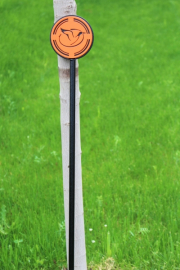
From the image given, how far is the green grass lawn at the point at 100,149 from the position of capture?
264 cm

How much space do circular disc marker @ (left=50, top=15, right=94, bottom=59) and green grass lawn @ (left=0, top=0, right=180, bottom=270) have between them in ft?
4.82

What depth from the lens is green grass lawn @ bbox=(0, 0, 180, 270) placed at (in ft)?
8.66

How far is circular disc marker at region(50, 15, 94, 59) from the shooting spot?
→ 1743 mm

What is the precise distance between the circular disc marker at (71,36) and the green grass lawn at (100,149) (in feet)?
4.82

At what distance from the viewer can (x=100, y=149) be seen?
418 cm

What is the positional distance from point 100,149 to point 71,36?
2.53 m

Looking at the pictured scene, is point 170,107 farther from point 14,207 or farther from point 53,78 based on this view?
point 14,207

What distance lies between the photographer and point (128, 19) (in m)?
9.77

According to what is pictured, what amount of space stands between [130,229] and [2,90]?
356cm

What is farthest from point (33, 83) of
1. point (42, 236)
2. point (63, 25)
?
point (63, 25)

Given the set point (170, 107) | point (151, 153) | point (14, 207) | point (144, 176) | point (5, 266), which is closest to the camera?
point (5, 266)

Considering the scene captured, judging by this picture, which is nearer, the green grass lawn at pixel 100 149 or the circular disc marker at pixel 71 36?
the circular disc marker at pixel 71 36

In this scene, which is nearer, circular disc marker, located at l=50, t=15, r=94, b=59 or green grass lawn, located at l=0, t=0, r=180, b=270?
circular disc marker, located at l=50, t=15, r=94, b=59

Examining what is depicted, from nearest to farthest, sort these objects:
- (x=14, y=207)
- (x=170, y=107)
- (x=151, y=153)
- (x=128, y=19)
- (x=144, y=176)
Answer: (x=14, y=207)
(x=144, y=176)
(x=151, y=153)
(x=170, y=107)
(x=128, y=19)
